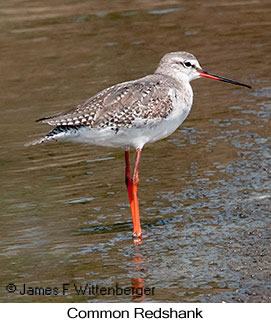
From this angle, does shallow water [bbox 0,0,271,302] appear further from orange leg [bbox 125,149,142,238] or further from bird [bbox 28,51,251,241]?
bird [bbox 28,51,251,241]

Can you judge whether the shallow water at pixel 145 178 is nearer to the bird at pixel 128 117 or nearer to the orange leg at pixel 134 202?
the orange leg at pixel 134 202

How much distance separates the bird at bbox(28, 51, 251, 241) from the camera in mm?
7973

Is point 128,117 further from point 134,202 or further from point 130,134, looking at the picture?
point 134,202

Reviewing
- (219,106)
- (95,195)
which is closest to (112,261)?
(95,195)

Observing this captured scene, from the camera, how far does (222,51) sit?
50.0 feet

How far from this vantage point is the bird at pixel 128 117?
797cm

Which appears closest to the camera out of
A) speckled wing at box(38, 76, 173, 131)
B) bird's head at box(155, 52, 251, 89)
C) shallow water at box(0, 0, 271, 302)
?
shallow water at box(0, 0, 271, 302)

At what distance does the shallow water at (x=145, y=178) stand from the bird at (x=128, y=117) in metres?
0.61

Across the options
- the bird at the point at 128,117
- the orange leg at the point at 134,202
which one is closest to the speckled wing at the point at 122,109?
the bird at the point at 128,117

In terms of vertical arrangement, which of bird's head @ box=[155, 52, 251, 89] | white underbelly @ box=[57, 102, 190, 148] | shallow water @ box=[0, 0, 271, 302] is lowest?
shallow water @ box=[0, 0, 271, 302]

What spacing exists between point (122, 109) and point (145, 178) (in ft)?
6.44

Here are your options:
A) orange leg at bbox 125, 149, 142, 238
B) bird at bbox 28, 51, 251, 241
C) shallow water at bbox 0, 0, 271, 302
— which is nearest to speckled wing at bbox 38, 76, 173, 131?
bird at bbox 28, 51, 251, 241

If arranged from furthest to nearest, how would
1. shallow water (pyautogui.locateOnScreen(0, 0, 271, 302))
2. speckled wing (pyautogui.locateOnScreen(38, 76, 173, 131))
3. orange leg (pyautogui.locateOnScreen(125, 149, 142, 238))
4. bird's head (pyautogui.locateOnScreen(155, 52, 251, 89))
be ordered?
1. bird's head (pyautogui.locateOnScreen(155, 52, 251, 89))
2. orange leg (pyautogui.locateOnScreen(125, 149, 142, 238))
3. speckled wing (pyautogui.locateOnScreen(38, 76, 173, 131))
4. shallow water (pyautogui.locateOnScreen(0, 0, 271, 302))

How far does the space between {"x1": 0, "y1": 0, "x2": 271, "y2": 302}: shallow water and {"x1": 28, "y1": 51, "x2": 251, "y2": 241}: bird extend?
0.61 m
